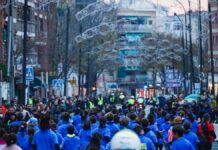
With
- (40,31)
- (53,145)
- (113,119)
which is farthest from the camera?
(40,31)

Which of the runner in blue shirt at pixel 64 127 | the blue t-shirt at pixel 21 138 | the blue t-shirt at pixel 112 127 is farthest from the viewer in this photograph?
the blue t-shirt at pixel 112 127

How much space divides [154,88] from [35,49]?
161 ft

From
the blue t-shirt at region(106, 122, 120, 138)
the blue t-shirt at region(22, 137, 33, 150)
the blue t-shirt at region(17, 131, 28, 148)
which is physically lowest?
the blue t-shirt at region(22, 137, 33, 150)

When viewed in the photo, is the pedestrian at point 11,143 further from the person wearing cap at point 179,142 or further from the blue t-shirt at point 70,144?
the blue t-shirt at point 70,144

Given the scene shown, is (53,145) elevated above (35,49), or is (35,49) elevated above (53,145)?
(35,49)

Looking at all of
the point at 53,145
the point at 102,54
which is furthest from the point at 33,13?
the point at 53,145

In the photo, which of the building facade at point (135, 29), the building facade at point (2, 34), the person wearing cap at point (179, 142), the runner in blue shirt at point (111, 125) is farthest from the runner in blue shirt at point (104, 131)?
the building facade at point (135, 29)

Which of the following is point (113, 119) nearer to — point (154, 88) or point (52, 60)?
point (52, 60)

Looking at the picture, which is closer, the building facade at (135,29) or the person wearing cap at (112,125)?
the person wearing cap at (112,125)

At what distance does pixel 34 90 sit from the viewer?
7494 centimetres

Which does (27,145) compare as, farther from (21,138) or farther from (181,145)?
(181,145)

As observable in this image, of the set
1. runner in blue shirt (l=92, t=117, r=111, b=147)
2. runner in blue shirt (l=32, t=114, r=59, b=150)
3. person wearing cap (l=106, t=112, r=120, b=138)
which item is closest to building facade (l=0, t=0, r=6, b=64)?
person wearing cap (l=106, t=112, r=120, b=138)

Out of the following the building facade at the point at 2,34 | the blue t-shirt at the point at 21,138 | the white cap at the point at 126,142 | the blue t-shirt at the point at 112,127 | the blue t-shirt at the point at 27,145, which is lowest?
the blue t-shirt at the point at 27,145

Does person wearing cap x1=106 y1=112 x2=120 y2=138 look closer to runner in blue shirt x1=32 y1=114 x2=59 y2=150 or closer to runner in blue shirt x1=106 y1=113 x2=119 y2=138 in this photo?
runner in blue shirt x1=106 y1=113 x2=119 y2=138
